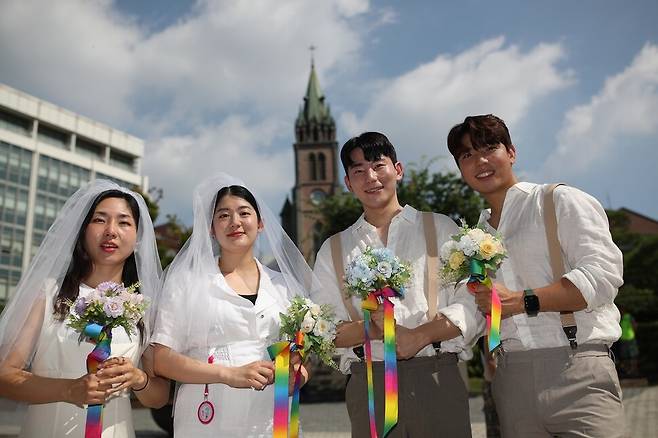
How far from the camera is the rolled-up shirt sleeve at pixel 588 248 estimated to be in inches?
115

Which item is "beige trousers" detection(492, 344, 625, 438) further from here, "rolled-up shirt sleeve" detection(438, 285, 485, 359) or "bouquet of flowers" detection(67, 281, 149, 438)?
"bouquet of flowers" detection(67, 281, 149, 438)

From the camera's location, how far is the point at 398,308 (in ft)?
11.9

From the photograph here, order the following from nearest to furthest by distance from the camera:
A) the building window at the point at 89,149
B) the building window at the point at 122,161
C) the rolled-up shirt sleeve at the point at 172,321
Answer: the rolled-up shirt sleeve at the point at 172,321 < the building window at the point at 89,149 < the building window at the point at 122,161

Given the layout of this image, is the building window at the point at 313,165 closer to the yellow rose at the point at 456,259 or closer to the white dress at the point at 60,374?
the white dress at the point at 60,374

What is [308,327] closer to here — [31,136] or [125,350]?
[125,350]

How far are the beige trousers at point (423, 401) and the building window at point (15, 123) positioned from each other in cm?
6428

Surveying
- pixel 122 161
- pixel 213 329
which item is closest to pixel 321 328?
pixel 213 329

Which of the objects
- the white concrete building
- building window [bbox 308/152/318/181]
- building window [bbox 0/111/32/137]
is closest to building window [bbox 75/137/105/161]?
the white concrete building

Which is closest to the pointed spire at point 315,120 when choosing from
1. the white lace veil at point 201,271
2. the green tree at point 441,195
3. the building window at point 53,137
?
the building window at point 53,137

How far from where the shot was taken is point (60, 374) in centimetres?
347

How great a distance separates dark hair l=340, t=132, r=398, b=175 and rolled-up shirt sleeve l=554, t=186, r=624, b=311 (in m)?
1.25

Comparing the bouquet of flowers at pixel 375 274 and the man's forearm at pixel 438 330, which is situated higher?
the bouquet of flowers at pixel 375 274

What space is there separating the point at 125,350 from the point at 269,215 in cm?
145

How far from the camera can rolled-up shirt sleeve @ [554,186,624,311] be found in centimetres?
292
